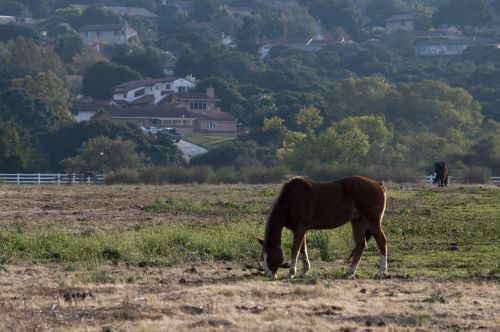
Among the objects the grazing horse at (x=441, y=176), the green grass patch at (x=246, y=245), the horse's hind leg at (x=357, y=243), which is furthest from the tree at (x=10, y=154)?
the horse's hind leg at (x=357, y=243)

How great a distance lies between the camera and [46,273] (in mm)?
21156

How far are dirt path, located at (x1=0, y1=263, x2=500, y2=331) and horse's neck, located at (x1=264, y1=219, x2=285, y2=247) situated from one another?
2.48ft

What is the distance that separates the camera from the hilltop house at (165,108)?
122 meters

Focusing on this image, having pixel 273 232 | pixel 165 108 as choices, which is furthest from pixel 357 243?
pixel 165 108

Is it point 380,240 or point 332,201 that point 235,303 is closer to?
point 332,201

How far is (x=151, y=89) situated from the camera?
135375 mm

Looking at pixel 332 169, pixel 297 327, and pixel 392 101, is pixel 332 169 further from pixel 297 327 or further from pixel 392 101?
pixel 297 327

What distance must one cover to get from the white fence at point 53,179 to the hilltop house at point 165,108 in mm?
47118

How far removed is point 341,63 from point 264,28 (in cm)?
3300

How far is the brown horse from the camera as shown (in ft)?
69.1

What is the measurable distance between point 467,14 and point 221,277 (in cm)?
16865

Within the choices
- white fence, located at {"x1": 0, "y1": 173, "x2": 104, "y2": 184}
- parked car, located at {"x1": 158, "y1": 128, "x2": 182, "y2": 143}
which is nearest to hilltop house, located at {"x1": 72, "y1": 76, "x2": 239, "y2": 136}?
parked car, located at {"x1": 158, "y1": 128, "x2": 182, "y2": 143}

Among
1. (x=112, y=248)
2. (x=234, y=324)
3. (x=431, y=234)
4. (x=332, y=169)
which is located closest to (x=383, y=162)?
(x=332, y=169)

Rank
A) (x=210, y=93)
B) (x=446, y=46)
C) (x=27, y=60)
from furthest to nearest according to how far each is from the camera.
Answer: (x=446, y=46) → (x=27, y=60) → (x=210, y=93)
